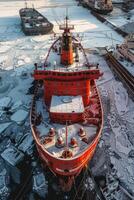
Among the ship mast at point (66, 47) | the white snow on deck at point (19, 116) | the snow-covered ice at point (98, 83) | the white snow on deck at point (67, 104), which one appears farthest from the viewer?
the white snow on deck at point (19, 116)

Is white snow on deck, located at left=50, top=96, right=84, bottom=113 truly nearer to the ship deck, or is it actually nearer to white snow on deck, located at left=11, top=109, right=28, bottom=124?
the ship deck

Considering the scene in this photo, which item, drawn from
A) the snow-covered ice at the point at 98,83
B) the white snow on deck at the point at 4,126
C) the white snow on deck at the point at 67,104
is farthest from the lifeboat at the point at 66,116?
the white snow on deck at the point at 4,126

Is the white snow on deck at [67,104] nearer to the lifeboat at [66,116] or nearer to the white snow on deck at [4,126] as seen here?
the lifeboat at [66,116]

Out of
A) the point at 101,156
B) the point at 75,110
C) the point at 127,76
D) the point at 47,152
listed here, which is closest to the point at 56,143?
the point at 47,152

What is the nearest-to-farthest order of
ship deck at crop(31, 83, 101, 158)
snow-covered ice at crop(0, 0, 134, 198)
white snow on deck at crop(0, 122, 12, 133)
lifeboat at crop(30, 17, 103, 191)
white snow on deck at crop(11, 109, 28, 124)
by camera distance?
lifeboat at crop(30, 17, 103, 191), ship deck at crop(31, 83, 101, 158), snow-covered ice at crop(0, 0, 134, 198), white snow on deck at crop(0, 122, 12, 133), white snow on deck at crop(11, 109, 28, 124)

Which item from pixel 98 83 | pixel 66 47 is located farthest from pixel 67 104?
pixel 98 83

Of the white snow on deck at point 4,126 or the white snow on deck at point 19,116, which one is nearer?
the white snow on deck at point 4,126

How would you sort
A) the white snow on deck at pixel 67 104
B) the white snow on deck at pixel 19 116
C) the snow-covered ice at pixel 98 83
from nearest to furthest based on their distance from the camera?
the white snow on deck at pixel 67 104
the snow-covered ice at pixel 98 83
the white snow on deck at pixel 19 116

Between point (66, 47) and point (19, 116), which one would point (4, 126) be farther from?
point (66, 47)

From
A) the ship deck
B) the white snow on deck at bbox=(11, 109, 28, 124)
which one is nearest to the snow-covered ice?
the white snow on deck at bbox=(11, 109, 28, 124)
